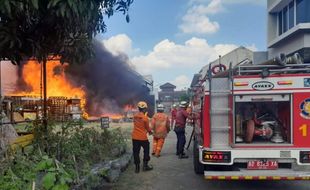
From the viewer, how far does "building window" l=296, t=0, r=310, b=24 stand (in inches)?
964

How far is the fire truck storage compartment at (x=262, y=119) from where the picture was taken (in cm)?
805

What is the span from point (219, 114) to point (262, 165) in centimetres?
113

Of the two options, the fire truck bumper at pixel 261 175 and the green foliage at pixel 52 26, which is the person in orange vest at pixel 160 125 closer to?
the fire truck bumper at pixel 261 175

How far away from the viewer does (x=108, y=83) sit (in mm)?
39938

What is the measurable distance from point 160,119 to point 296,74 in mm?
5791

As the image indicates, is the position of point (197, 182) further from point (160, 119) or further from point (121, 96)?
point (121, 96)

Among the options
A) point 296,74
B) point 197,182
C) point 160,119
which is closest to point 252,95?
point 296,74

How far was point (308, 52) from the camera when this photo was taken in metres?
23.7

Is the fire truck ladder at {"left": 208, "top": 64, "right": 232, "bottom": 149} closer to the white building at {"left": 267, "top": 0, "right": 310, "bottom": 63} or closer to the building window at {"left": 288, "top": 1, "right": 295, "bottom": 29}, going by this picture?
the white building at {"left": 267, "top": 0, "right": 310, "bottom": 63}

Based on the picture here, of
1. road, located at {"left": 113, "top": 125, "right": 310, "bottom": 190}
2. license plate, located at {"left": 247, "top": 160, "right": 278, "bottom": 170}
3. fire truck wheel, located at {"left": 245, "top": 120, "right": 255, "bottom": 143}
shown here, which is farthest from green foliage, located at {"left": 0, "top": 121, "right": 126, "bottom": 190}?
fire truck wheel, located at {"left": 245, "top": 120, "right": 255, "bottom": 143}

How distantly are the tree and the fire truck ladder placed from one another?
2.37 meters

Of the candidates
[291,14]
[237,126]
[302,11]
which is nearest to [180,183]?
[237,126]

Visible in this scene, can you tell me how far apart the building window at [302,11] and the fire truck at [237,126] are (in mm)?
17591

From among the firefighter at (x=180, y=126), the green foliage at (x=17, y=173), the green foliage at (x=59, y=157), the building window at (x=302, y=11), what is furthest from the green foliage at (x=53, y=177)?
the building window at (x=302, y=11)
